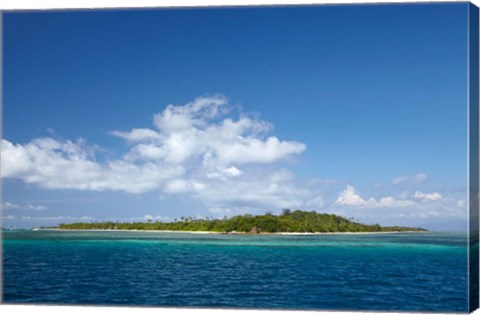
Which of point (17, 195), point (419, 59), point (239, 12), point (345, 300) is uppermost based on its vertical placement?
point (239, 12)

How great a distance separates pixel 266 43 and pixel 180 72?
64.4 inches

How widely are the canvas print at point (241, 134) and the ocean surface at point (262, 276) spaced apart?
6cm

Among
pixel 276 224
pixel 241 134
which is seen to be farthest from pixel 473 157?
pixel 276 224

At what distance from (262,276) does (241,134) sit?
2567mm

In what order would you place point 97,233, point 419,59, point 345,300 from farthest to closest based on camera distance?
point 97,233, point 419,59, point 345,300

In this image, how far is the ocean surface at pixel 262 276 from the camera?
970cm

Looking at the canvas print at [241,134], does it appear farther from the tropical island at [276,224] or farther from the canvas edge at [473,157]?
the tropical island at [276,224]

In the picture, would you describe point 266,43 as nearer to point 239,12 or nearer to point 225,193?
point 239,12

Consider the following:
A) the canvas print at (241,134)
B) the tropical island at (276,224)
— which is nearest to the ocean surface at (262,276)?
the canvas print at (241,134)

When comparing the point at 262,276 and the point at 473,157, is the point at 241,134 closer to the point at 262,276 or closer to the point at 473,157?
→ the point at 262,276

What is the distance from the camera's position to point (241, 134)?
39.8 feet

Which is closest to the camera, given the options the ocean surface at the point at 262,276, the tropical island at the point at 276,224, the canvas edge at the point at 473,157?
the canvas edge at the point at 473,157

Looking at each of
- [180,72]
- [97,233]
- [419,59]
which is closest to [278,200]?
[180,72]

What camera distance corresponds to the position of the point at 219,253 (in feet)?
55.7
